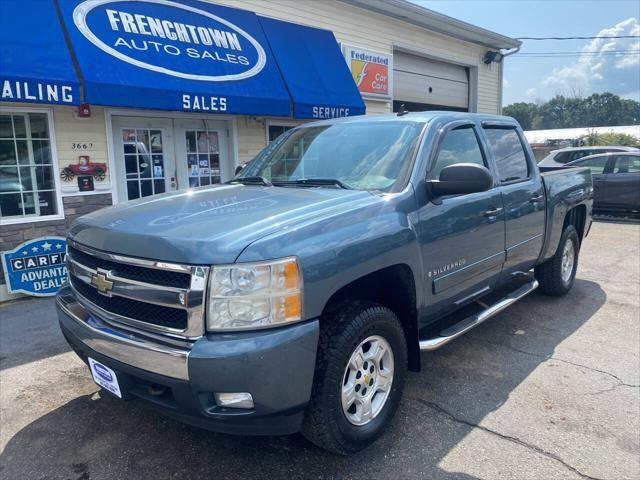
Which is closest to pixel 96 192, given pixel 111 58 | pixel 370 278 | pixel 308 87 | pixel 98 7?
pixel 111 58

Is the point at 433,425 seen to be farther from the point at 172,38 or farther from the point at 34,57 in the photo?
the point at 172,38

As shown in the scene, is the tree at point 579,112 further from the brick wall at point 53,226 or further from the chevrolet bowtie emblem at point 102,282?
the chevrolet bowtie emblem at point 102,282

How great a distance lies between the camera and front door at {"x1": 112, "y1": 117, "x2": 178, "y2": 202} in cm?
755

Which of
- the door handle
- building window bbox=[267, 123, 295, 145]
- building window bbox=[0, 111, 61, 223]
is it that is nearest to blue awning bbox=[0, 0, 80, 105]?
building window bbox=[0, 111, 61, 223]

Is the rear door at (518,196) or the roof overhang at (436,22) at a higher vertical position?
the roof overhang at (436,22)

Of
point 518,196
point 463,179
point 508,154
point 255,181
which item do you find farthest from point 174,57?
point 463,179

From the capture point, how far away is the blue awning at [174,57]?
6.39 m

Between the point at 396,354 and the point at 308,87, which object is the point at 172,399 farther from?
the point at 308,87

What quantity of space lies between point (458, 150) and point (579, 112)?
99.5m

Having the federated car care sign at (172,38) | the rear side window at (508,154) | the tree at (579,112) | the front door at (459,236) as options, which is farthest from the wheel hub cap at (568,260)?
the tree at (579,112)

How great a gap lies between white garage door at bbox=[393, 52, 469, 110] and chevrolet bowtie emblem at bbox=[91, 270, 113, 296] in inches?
454

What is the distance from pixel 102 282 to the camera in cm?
262

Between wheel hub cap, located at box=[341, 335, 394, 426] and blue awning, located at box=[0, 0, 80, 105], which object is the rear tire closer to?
wheel hub cap, located at box=[341, 335, 394, 426]

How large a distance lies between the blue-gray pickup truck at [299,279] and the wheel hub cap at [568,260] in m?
2.00
